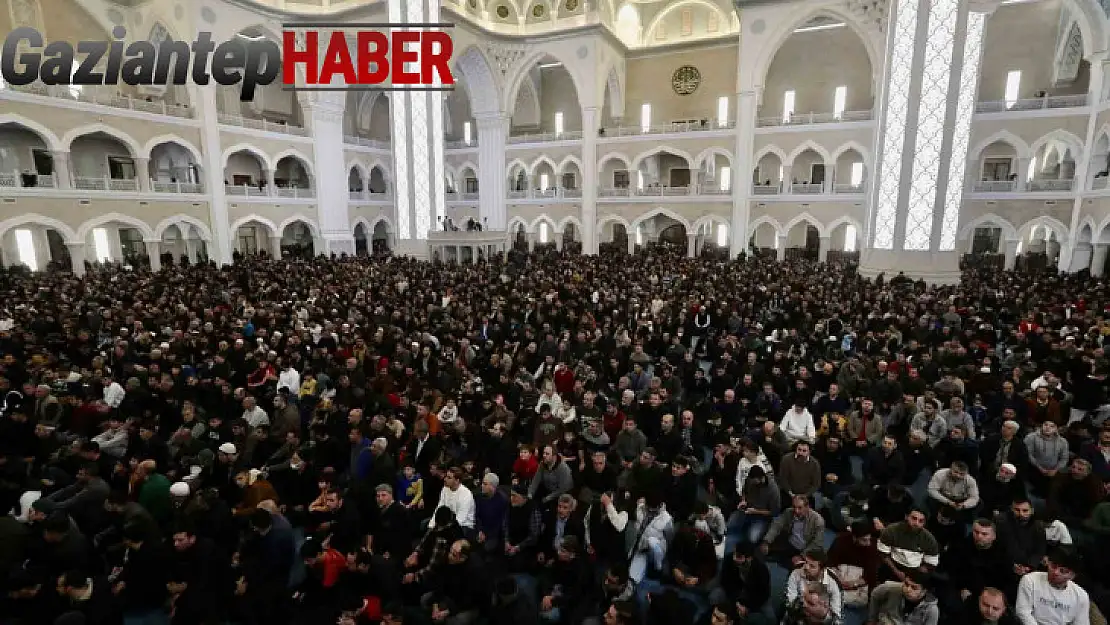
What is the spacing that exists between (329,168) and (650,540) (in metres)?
24.9

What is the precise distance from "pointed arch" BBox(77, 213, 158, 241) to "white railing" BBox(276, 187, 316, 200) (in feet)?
17.8

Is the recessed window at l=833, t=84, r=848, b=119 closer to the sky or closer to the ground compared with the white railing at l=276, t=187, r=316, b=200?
closer to the sky

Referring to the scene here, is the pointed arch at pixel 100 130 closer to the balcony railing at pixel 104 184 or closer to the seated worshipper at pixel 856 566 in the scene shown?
the balcony railing at pixel 104 184

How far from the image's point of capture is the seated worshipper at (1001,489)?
459cm

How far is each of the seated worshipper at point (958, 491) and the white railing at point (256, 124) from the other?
24.1 meters

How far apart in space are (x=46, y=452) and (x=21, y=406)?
1190 mm

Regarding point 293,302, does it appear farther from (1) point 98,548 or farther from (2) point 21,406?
(1) point 98,548

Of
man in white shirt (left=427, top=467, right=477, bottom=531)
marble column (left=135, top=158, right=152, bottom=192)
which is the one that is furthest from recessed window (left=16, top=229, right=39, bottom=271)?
man in white shirt (left=427, top=467, right=477, bottom=531)

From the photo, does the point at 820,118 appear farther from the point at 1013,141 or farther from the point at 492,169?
the point at 492,169

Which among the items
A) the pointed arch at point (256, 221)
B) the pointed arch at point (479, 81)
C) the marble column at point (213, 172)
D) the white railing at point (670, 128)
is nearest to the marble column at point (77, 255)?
the marble column at point (213, 172)

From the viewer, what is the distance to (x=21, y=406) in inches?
238

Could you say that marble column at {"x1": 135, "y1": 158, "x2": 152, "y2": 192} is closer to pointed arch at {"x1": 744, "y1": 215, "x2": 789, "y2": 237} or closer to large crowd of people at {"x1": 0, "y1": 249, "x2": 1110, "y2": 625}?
A: large crowd of people at {"x1": 0, "y1": 249, "x2": 1110, "y2": 625}

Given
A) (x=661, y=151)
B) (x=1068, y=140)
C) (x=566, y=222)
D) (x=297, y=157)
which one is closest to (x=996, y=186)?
(x=1068, y=140)

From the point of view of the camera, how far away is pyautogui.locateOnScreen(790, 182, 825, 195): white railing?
2230cm
